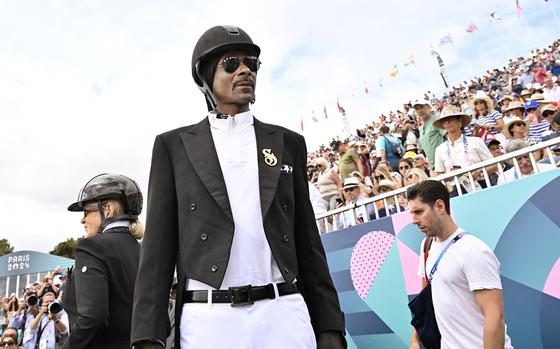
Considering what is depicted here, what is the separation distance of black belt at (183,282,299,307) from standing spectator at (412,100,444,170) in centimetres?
540

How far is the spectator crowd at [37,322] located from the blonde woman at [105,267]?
1.09 metres

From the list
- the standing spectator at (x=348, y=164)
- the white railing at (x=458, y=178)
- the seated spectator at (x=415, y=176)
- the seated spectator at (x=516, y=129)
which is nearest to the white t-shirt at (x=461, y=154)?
the seated spectator at (x=415, y=176)

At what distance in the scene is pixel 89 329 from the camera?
111 inches

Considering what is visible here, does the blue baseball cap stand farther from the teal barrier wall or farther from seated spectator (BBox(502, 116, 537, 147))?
the teal barrier wall

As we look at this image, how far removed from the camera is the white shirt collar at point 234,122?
2006 millimetres

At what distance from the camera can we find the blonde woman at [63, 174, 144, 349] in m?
2.86

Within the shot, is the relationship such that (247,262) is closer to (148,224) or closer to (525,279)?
(148,224)

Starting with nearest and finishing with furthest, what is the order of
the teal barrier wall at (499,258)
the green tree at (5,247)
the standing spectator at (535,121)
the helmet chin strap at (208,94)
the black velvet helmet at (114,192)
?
1. the helmet chin strap at (208,94)
2. the black velvet helmet at (114,192)
3. the teal barrier wall at (499,258)
4. the standing spectator at (535,121)
5. the green tree at (5,247)

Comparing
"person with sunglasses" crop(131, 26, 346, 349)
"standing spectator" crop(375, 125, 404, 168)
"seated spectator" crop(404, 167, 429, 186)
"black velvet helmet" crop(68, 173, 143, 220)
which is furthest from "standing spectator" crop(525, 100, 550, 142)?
"person with sunglasses" crop(131, 26, 346, 349)

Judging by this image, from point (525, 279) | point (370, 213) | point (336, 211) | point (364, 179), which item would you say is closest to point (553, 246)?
point (525, 279)

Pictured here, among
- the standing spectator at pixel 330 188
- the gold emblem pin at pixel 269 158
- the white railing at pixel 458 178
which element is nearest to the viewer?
the gold emblem pin at pixel 269 158

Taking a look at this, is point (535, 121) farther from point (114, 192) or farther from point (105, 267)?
point (105, 267)

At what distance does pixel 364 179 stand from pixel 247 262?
6.30 metres

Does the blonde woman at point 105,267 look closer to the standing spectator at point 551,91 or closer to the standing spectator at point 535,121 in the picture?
the standing spectator at point 535,121
